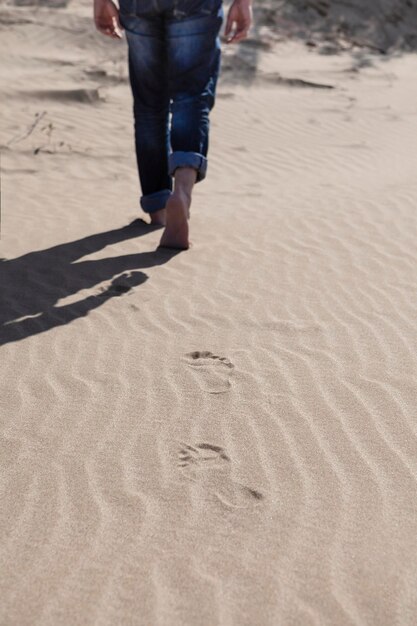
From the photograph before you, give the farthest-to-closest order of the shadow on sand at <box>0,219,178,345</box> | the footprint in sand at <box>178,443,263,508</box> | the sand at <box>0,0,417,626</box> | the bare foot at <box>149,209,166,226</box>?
1. the bare foot at <box>149,209,166,226</box>
2. the shadow on sand at <box>0,219,178,345</box>
3. the footprint in sand at <box>178,443,263,508</box>
4. the sand at <box>0,0,417,626</box>

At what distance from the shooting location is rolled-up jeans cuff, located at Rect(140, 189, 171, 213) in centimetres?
537

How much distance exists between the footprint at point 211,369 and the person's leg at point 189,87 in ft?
3.74

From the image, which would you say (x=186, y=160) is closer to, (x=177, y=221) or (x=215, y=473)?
(x=177, y=221)

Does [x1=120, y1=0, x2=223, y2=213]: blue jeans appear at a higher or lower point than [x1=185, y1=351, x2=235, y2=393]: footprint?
higher

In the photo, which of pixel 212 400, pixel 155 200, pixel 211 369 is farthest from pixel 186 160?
pixel 212 400

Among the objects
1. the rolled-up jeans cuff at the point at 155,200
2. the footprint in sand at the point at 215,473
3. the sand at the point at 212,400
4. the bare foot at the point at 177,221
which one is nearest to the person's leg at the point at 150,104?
the rolled-up jeans cuff at the point at 155,200

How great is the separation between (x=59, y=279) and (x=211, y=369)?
1286 mm

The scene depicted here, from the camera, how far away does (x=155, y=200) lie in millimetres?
5398

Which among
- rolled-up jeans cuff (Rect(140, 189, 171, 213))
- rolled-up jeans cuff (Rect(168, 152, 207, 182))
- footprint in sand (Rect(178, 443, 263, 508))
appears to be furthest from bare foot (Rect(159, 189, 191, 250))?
footprint in sand (Rect(178, 443, 263, 508))

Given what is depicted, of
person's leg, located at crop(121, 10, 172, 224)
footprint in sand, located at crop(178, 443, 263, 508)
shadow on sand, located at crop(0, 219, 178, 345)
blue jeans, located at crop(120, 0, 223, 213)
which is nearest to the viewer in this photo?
footprint in sand, located at crop(178, 443, 263, 508)

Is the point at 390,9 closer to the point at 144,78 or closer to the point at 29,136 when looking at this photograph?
the point at 29,136

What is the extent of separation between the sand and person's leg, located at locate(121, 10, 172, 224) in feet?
0.85

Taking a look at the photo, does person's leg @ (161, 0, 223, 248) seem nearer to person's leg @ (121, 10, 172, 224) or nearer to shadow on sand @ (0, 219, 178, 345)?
person's leg @ (121, 10, 172, 224)

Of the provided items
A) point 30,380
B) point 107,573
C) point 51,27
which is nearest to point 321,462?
point 107,573
